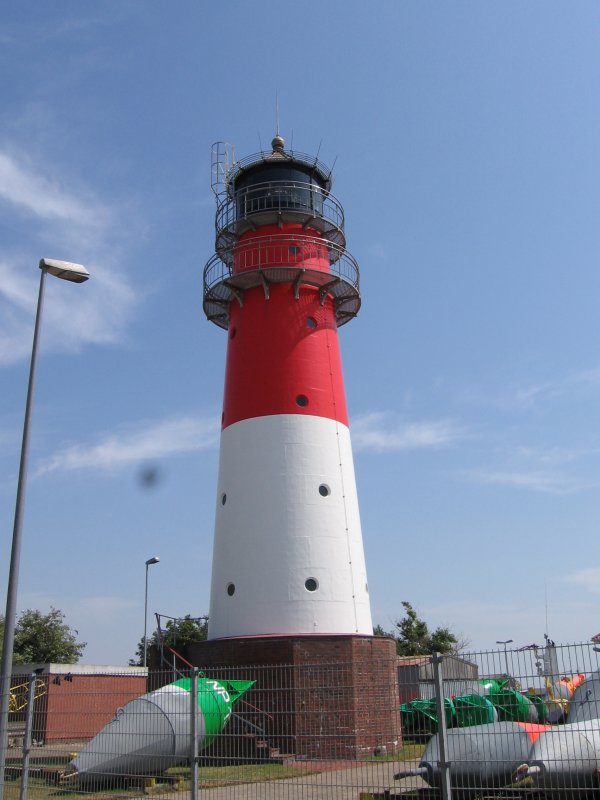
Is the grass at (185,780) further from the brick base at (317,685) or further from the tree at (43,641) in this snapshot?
the tree at (43,641)

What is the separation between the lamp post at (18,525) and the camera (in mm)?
13648

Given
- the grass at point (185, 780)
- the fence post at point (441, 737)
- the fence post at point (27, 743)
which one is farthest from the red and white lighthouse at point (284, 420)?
the fence post at point (441, 737)

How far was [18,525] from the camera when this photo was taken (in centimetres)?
1402

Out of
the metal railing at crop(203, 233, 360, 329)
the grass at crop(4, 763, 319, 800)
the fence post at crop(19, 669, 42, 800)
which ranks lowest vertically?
the grass at crop(4, 763, 319, 800)

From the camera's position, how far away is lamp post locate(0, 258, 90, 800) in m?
13.6

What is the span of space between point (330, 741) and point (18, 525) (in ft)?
29.3

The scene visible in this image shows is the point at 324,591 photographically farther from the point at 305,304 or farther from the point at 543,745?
the point at 543,745

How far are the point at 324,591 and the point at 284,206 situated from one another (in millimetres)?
12445

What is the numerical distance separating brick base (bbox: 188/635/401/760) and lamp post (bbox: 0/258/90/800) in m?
5.97

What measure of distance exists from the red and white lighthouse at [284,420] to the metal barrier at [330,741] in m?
2.33

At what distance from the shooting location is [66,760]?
19.2 meters

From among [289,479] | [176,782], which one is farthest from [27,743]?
[289,479]

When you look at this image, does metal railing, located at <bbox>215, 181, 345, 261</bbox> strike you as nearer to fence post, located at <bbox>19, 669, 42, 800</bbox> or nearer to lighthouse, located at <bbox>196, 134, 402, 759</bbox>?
lighthouse, located at <bbox>196, 134, 402, 759</bbox>

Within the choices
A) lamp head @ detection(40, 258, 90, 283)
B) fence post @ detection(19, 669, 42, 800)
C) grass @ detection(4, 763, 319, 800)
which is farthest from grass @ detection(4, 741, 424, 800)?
lamp head @ detection(40, 258, 90, 283)
